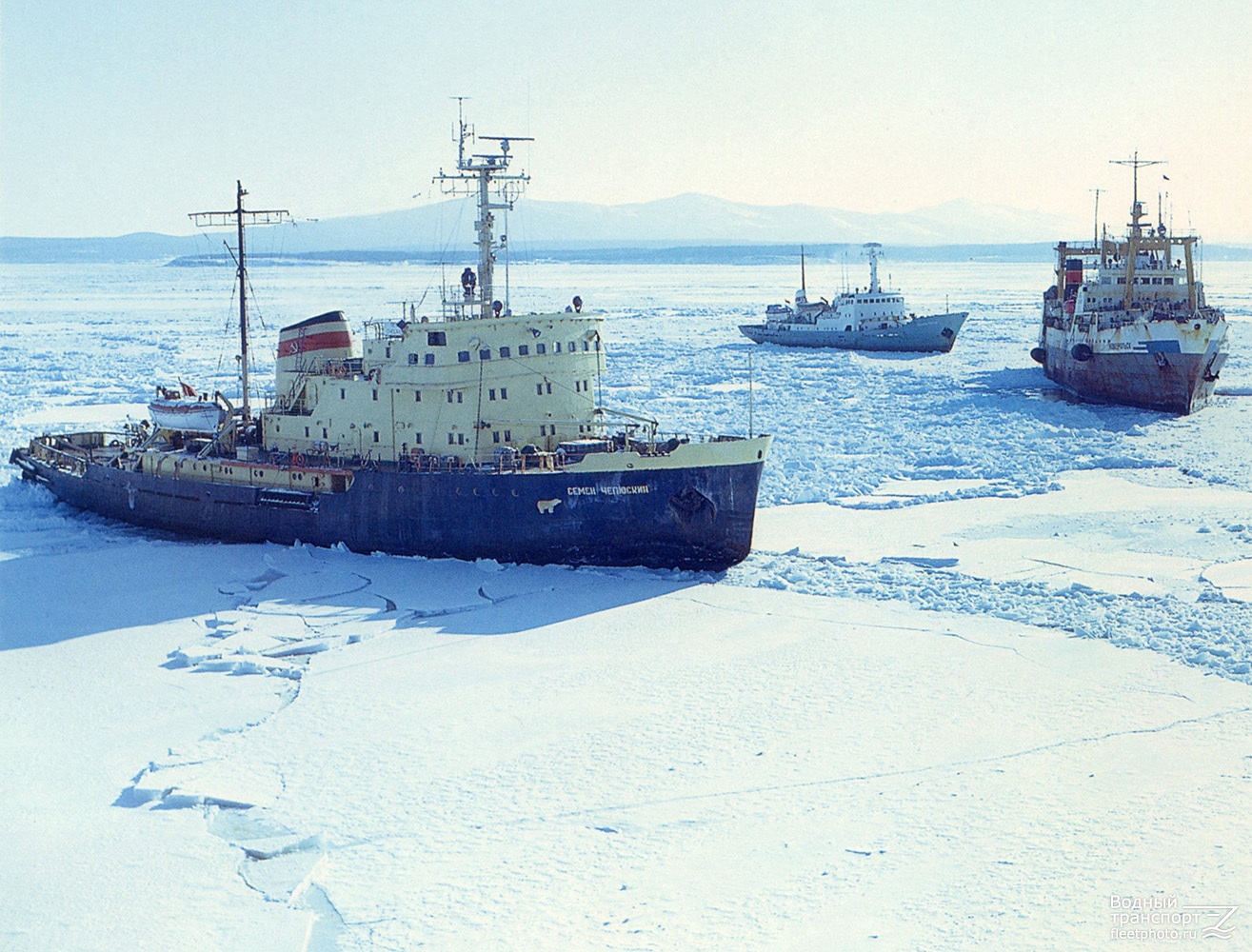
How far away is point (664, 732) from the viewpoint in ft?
37.5

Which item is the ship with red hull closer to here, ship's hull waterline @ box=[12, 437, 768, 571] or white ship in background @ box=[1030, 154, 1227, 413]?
ship's hull waterline @ box=[12, 437, 768, 571]

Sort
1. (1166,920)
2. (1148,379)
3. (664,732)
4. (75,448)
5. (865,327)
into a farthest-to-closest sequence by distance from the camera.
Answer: (865,327)
(1148,379)
(75,448)
(664,732)
(1166,920)

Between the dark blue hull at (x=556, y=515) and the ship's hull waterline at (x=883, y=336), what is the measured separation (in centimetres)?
3547

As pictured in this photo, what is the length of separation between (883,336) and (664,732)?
43.6 metres

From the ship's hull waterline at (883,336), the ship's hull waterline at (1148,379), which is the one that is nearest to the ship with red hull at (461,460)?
the ship's hull waterline at (1148,379)

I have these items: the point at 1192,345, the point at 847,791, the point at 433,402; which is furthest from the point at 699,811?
the point at 1192,345

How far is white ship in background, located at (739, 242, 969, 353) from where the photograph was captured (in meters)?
50.9

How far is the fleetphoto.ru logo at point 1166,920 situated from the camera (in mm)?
7984

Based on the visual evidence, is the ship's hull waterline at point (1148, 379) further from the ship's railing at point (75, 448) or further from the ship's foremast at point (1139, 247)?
the ship's railing at point (75, 448)

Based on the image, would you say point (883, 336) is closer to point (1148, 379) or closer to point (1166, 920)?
point (1148, 379)

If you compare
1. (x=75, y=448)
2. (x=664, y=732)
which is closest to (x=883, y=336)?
(x=75, y=448)

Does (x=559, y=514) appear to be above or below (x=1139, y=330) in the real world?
below

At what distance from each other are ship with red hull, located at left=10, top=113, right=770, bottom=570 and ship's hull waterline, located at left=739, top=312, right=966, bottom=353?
33.9 m

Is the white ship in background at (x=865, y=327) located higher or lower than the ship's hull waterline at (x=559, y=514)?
higher
